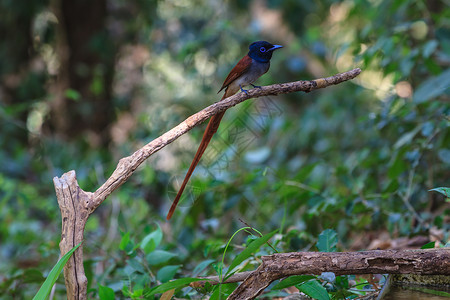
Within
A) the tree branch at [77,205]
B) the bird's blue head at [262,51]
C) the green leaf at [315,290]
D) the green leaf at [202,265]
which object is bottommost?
the green leaf at [315,290]

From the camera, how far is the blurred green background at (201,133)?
2316 mm

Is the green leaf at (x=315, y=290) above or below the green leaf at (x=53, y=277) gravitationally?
below

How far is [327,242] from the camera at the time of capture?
1.52 metres

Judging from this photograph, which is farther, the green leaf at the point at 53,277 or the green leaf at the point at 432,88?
the green leaf at the point at 432,88

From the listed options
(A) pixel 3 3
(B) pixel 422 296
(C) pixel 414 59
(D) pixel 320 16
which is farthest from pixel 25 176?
(D) pixel 320 16

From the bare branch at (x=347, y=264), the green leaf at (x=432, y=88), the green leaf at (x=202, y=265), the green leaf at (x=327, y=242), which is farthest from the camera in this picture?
the green leaf at (x=432, y=88)

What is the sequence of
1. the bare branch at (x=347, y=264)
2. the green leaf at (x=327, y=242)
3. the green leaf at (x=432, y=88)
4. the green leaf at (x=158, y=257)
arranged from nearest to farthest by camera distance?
the bare branch at (x=347, y=264) → the green leaf at (x=327, y=242) → the green leaf at (x=158, y=257) → the green leaf at (x=432, y=88)

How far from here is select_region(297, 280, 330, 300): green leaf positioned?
4.24 ft

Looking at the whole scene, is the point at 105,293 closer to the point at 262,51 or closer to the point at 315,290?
the point at 315,290

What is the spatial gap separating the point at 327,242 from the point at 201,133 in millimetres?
2150

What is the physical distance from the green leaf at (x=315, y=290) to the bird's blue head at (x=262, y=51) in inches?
38.2

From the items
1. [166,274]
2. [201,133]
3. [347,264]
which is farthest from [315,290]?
[201,133]

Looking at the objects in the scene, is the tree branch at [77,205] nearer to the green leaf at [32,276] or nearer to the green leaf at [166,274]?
the green leaf at [166,274]

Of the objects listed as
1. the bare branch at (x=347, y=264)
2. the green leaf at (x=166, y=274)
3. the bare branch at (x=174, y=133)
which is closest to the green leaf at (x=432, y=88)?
the bare branch at (x=174, y=133)
